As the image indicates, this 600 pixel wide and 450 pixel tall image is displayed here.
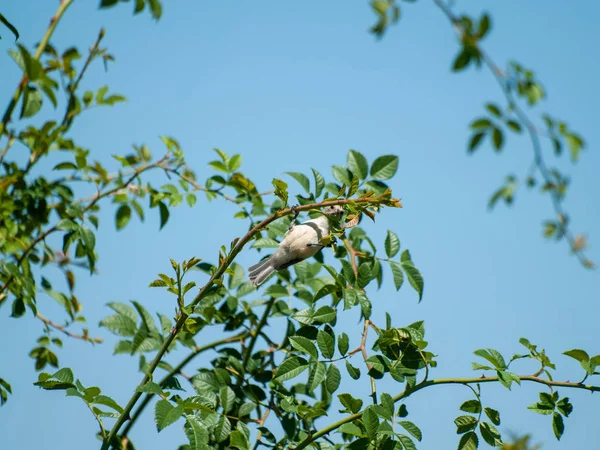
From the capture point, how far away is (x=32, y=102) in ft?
9.25

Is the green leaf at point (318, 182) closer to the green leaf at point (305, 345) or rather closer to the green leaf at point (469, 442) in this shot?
the green leaf at point (305, 345)

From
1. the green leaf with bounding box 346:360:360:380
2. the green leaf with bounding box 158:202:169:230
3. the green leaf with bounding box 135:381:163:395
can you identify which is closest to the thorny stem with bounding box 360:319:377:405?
the green leaf with bounding box 346:360:360:380

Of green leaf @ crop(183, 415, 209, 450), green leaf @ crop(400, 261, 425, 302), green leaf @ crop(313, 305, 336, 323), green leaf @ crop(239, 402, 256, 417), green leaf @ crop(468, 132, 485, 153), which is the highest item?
green leaf @ crop(468, 132, 485, 153)

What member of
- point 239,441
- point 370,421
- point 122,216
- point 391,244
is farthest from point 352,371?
point 122,216

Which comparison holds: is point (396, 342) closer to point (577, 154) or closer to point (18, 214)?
point (577, 154)

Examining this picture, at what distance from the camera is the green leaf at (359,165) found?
3229 mm

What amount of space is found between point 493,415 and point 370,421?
1.68ft

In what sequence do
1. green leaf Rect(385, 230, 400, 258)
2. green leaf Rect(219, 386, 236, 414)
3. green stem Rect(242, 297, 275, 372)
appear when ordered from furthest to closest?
green stem Rect(242, 297, 275, 372)
green leaf Rect(385, 230, 400, 258)
green leaf Rect(219, 386, 236, 414)

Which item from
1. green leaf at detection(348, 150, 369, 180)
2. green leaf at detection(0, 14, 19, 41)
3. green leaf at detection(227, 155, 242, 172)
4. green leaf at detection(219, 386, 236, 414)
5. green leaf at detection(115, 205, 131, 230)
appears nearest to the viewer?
green leaf at detection(0, 14, 19, 41)

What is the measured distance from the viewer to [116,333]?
315 cm

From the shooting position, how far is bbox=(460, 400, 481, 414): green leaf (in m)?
2.54

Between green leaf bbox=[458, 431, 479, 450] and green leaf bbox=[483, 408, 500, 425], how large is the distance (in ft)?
0.29

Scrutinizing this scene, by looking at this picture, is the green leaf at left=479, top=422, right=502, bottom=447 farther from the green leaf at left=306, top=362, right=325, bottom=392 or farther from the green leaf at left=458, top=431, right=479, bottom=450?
the green leaf at left=306, top=362, right=325, bottom=392

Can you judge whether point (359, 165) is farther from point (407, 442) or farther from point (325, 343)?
point (407, 442)
